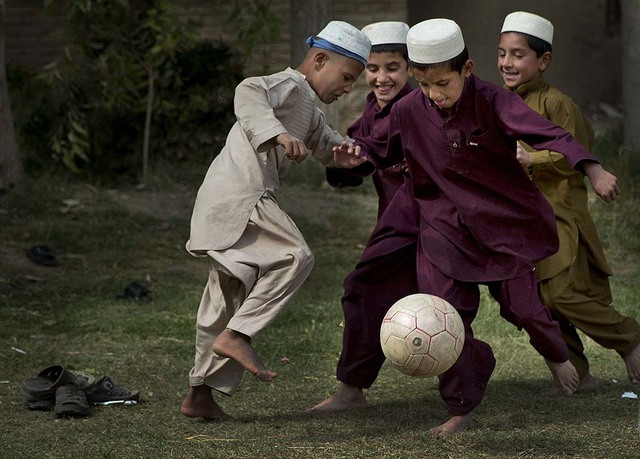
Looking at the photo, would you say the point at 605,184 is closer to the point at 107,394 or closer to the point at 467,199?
the point at 467,199

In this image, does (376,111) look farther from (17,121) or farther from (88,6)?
(17,121)

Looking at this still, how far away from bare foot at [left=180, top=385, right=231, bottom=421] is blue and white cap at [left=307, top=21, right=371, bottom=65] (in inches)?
59.1

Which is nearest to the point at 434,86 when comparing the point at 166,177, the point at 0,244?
the point at 0,244

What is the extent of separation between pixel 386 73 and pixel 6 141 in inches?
212

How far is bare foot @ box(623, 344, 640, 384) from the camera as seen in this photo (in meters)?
5.65

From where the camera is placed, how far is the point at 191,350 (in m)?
6.63

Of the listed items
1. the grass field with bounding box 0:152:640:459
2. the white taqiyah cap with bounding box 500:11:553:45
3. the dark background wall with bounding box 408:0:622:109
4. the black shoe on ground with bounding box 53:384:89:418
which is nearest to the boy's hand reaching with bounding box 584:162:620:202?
the grass field with bounding box 0:152:640:459

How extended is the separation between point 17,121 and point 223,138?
1.98m

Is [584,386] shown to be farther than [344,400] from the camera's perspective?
Yes

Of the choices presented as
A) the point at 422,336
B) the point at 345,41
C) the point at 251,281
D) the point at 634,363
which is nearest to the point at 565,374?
the point at 634,363

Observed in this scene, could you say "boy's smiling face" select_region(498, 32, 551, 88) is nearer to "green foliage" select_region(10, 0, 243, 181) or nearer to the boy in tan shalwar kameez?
the boy in tan shalwar kameez

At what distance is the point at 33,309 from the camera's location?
753 centimetres

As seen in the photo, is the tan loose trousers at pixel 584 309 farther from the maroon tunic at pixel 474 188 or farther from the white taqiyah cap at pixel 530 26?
the white taqiyah cap at pixel 530 26

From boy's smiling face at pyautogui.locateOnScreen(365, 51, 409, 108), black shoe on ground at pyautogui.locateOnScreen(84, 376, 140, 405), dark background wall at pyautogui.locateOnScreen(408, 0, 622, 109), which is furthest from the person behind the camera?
dark background wall at pyautogui.locateOnScreen(408, 0, 622, 109)
